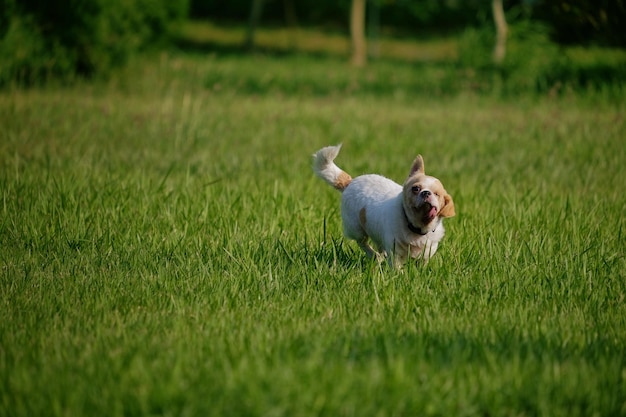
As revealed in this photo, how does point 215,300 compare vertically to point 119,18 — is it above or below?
below

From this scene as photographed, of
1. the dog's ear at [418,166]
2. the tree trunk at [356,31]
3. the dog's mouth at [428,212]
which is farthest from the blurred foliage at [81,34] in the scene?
the tree trunk at [356,31]

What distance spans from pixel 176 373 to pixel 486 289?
6.75 feet

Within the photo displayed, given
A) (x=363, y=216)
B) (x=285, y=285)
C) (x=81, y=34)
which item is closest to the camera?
(x=285, y=285)

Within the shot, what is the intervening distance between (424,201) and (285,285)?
0.96 m

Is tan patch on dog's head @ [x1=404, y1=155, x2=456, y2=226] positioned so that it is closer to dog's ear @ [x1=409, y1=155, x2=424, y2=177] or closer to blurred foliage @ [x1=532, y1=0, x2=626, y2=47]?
dog's ear @ [x1=409, y1=155, x2=424, y2=177]

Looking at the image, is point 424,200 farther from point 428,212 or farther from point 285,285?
point 285,285

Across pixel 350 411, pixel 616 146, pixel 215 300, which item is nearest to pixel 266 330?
pixel 215 300

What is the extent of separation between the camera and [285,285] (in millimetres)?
4641

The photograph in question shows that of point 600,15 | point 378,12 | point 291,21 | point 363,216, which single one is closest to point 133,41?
point 600,15

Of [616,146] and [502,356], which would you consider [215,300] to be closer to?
[502,356]

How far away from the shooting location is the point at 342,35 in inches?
1516

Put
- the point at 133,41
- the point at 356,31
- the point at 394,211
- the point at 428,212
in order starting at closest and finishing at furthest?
the point at 428,212, the point at 394,211, the point at 133,41, the point at 356,31

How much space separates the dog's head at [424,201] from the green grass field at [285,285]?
0.34 meters

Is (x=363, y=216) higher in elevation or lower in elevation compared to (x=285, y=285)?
higher
